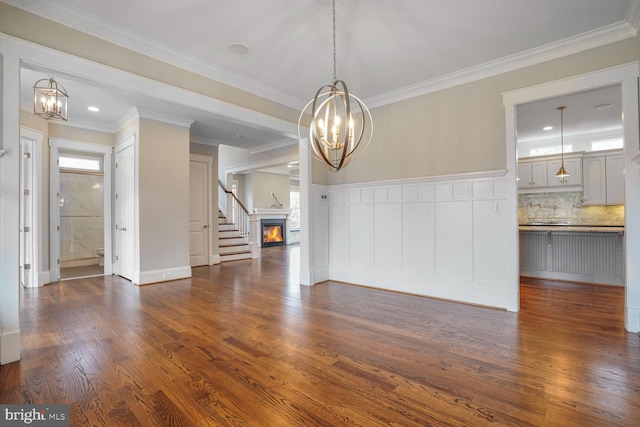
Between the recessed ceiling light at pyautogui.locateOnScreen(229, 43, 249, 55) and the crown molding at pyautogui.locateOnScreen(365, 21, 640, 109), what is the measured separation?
2.24 meters

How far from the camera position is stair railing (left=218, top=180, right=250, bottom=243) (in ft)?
29.8

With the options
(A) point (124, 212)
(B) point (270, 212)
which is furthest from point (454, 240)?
(B) point (270, 212)

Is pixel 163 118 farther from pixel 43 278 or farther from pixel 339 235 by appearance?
pixel 339 235

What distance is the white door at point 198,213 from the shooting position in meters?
6.93

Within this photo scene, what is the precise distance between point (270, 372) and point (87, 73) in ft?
10.4

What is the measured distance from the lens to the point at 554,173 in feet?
22.2

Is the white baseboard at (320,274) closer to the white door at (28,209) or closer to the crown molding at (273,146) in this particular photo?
the crown molding at (273,146)

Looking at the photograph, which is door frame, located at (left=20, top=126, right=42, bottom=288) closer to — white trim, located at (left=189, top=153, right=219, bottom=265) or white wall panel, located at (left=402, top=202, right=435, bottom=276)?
white trim, located at (left=189, top=153, right=219, bottom=265)

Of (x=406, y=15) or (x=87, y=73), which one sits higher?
(x=406, y=15)

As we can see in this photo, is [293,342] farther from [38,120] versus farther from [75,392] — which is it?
[38,120]

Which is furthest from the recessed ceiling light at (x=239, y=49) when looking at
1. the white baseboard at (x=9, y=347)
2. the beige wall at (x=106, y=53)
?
the white baseboard at (x=9, y=347)

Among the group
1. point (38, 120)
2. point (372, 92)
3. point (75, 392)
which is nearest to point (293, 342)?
point (75, 392)

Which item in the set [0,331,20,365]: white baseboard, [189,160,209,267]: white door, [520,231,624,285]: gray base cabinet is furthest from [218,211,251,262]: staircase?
[520,231,624,285]: gray base cabinet

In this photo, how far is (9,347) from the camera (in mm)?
2422
